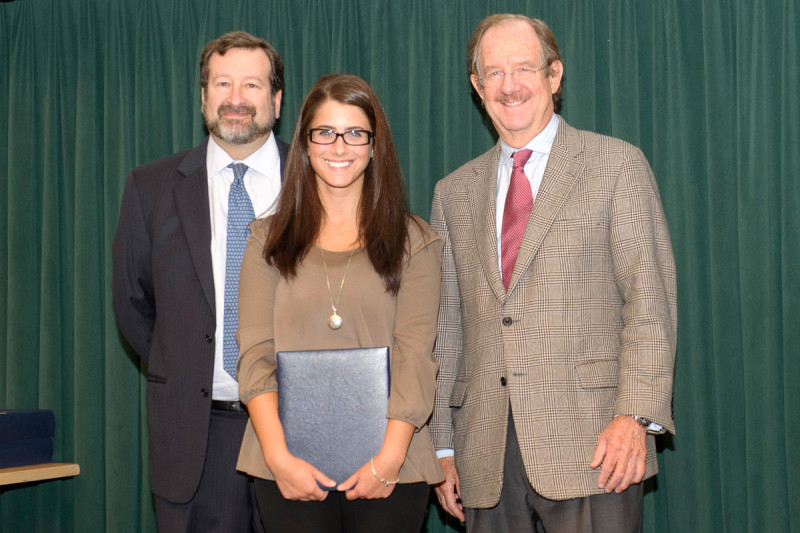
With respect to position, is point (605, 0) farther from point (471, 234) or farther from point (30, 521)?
point (30, 521)

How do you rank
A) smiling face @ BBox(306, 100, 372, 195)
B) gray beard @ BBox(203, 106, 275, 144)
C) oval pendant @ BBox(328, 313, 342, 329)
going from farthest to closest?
gray beard @ BBox(203, 106, 275, 144)
smiling face @ BBox(306, 100, 372, 195)
oval pendant @ BBox(328, 313, 342, 329)

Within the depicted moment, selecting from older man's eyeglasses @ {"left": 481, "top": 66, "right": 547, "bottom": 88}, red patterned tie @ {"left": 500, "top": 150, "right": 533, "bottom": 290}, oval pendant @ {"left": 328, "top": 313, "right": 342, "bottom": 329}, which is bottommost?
oval pendant @ {"left": 328, "top": 313, "right": 342, "bottom": 329}

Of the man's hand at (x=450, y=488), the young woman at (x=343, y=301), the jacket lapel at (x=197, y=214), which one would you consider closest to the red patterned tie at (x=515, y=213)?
the young woman at (x=343, y=301)

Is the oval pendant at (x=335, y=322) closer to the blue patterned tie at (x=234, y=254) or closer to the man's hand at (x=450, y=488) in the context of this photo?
the blue patterned tie at (x=234, y=254)

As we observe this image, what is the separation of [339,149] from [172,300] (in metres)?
0.73

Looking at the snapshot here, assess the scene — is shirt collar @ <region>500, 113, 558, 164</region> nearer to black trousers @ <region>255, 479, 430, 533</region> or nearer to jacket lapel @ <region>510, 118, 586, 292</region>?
jacket lapel @ <region>510, 118, 586, 292</region>

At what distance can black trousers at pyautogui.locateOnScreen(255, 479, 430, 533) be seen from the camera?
1.78 meters

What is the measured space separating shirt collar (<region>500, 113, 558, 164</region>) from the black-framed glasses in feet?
1.57

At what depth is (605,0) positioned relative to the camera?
329cm

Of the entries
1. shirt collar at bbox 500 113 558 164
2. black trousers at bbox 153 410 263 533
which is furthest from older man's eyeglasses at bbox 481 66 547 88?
black trousers at bbox 153 410 263 533

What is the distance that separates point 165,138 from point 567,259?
250 cm

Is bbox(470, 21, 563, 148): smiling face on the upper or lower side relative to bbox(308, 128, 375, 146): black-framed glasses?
upper

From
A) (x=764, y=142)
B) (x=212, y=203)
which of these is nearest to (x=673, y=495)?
(x=764, y=142)

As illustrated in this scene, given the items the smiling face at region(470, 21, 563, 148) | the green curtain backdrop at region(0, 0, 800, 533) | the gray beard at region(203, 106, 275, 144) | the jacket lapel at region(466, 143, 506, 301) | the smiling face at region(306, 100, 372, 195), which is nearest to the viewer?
the smiling face at region(306, 100, 372, 195)
